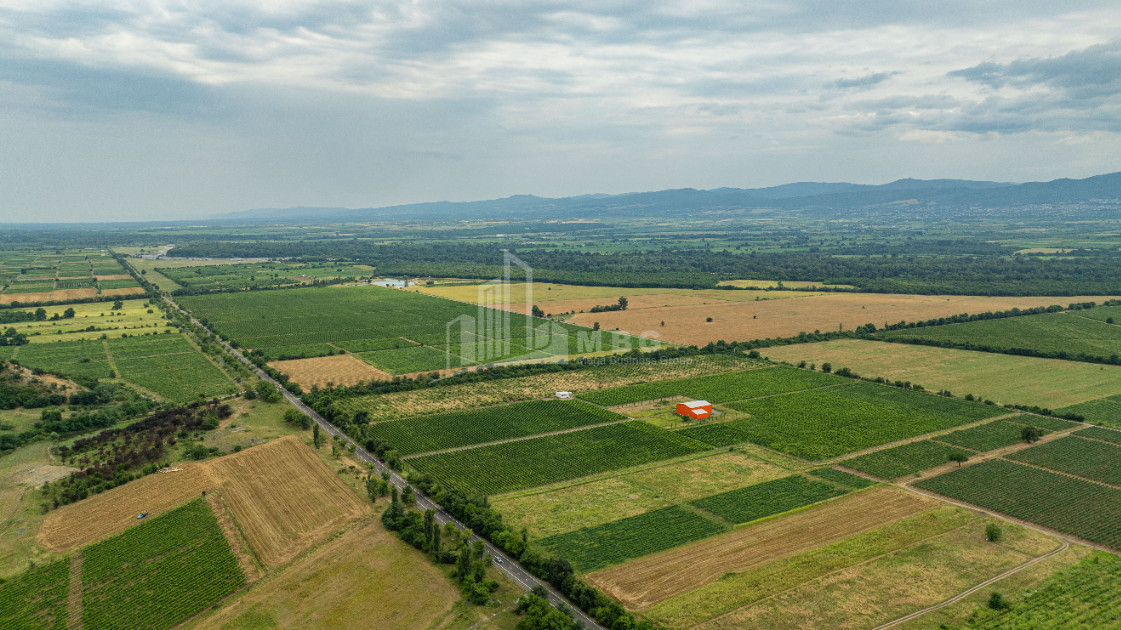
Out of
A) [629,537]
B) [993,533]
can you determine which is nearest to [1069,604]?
[993,533]

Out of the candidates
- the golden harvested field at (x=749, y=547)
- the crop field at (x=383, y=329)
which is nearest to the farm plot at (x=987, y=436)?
the golden harvested field at (x=749, y=547)

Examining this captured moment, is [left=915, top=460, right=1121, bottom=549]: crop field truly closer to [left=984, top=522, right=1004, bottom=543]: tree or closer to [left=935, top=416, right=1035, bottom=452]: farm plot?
[left=935, top=416, right=1035, bottom=452]: farm plot

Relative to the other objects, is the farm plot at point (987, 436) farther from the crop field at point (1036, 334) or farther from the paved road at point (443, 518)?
the paved road at point (443, 518)

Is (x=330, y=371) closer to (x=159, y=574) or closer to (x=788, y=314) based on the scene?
(x=159, y=574)

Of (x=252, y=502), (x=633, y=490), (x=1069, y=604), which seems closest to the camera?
(x=1069, y=604)

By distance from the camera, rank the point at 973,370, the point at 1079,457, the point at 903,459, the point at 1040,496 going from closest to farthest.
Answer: the point at 1040,496
the point at 1079,457
the point at 903,459
the point at 973,370

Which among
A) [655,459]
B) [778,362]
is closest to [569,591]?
[655,459]

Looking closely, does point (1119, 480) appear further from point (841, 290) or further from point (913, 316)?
point (841, 290)

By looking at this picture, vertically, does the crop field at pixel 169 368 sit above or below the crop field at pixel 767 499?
above
